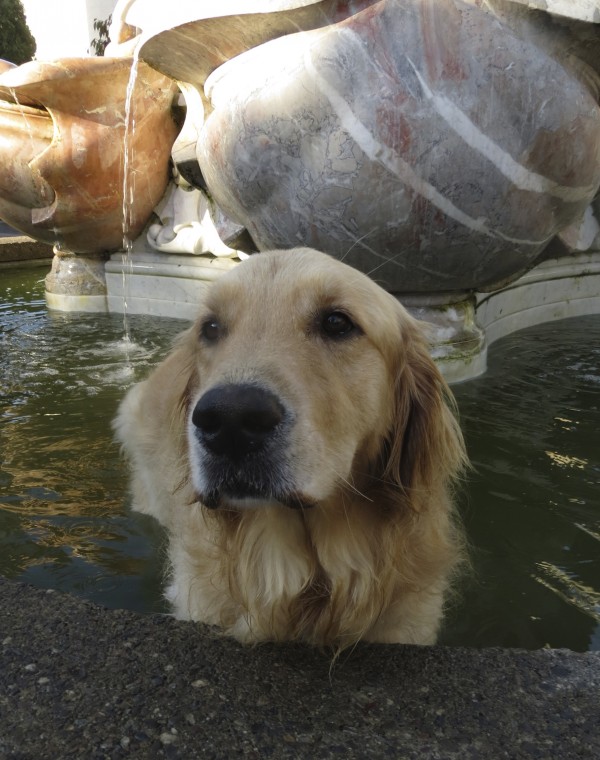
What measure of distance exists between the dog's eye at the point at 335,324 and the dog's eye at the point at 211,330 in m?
0.38

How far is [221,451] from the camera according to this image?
5.61ft

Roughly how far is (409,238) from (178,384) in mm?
2119

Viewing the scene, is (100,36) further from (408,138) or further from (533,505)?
(533,505)

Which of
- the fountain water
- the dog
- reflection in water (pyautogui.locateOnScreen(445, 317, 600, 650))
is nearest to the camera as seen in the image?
the dog

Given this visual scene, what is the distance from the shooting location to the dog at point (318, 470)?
1.76m

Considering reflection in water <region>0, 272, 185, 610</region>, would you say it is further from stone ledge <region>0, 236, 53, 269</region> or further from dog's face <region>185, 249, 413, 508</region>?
stone ledge <region>0, 236, 53, 269</region>

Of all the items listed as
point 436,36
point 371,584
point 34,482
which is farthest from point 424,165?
point 34,482

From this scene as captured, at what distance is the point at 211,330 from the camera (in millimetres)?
2266

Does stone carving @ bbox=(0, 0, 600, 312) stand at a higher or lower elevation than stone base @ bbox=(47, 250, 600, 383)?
higher

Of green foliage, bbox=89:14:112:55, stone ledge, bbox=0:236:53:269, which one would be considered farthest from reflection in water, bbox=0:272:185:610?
green foliage, bbox=89:14:112:55

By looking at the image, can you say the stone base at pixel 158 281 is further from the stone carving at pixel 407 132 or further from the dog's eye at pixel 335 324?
the dog's eye at pixel 335 324

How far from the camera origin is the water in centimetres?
257

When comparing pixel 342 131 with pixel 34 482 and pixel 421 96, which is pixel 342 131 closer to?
pixel 421 96

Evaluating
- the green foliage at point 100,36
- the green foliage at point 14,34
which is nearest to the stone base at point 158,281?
the green foliage at point 100,36
